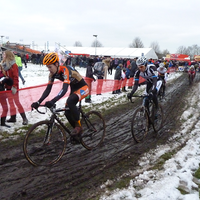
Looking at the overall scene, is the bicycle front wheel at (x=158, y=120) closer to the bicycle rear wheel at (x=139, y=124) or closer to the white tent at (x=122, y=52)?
the bicycle rear wheel at (x=139, y=124)

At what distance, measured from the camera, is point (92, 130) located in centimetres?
521

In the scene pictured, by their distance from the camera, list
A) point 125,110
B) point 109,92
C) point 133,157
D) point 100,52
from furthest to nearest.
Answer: point 100,52, point 109,92, point 125,110, point 133,157

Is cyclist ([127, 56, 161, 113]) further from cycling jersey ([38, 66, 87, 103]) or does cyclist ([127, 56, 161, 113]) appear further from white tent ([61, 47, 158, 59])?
white tent ([61, 47, 158, 59])

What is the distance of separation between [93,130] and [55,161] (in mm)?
1283

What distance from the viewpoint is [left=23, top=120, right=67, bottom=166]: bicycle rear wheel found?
408 centimetres

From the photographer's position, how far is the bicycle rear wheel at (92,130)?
501 centimetres

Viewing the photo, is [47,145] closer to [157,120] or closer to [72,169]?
[72,169]

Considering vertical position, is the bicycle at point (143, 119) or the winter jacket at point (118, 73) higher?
the winter jacket at point (118, 73)

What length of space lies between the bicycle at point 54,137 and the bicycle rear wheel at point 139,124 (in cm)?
82

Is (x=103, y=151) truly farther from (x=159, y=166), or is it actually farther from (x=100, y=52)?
(x=100, y=52)

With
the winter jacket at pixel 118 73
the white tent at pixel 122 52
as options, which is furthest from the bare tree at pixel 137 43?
the winter jacket at pixel 118 73

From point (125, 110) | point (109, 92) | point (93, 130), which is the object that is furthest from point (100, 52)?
point (93, 130)

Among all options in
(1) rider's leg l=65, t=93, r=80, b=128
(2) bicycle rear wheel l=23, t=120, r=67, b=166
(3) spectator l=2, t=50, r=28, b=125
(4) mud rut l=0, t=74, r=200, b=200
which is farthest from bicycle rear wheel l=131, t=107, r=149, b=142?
(3) spectator l=2, t=50, r=28, b=125

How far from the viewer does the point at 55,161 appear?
431cm
